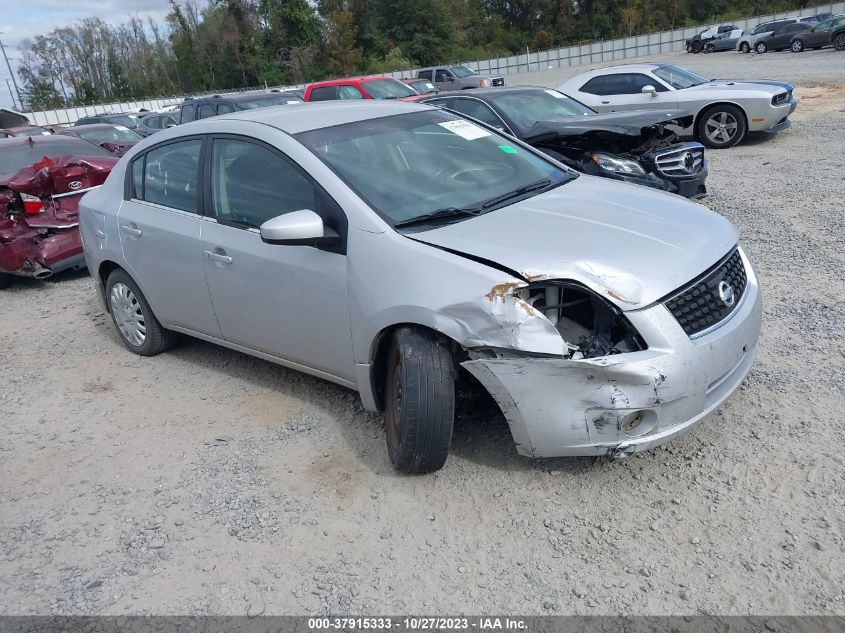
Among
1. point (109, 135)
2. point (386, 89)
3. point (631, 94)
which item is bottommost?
point (631, 94)

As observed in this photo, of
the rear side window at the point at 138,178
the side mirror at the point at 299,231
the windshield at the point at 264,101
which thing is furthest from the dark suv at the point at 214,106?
the side mirror at the point at 299,231

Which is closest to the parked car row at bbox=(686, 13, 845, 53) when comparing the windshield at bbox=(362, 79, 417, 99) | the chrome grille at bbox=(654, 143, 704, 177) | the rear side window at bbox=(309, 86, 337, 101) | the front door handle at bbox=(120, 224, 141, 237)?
the windshield at bbox=(362, 79, 417, 99)

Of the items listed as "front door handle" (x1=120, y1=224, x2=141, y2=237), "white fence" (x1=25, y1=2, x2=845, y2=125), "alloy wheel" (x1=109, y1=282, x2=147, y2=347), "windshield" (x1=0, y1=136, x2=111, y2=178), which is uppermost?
"windshield" (x1=0, y1=136, x2=111, y2=178)

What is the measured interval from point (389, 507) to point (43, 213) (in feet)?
20.9

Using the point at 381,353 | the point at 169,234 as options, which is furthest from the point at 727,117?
the point at 381,353

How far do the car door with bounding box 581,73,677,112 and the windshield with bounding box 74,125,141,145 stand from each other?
9.72m

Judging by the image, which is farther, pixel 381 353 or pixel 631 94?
pixel 631 94

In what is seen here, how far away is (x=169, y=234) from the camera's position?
14.8ft

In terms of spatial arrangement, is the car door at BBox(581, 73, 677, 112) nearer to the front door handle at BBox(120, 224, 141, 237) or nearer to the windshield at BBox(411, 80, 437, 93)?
the windshield at BBox(411, 80, 437, 93)

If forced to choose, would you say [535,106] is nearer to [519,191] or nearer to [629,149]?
[629,149]

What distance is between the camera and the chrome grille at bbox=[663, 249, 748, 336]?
303 cm

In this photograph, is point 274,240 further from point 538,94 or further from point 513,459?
point 538,94

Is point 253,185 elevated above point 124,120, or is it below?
above

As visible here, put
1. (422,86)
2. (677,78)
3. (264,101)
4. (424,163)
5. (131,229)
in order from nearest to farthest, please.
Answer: (424,163) → (131,229) → (677,78) → (264,101) → (422,86)
